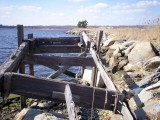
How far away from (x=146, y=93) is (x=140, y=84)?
3.93 feet

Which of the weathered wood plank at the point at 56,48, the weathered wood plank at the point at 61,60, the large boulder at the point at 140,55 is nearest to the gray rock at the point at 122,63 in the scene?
the large boulder at the point at 140,55

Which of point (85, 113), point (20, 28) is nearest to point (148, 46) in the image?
point (85, 113)

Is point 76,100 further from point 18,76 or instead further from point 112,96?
point 18,76

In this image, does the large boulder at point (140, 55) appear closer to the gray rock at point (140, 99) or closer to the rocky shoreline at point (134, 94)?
the rocky shoreline at point (134, 94)

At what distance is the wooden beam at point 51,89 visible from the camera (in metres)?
2.20

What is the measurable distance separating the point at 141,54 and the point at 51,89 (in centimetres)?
764

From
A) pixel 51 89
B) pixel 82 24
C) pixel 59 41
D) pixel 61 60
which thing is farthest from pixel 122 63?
pixel 82 24

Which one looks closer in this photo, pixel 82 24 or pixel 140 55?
pixel 140 55

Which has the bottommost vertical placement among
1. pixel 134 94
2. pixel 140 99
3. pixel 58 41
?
pixel 134 94

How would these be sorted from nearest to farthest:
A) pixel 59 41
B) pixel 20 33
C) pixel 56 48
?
pixel 20 33
pixel 56 48
pixel 59 41

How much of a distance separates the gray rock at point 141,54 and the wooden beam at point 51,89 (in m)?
6.56

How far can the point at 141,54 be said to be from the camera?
29.1 feet

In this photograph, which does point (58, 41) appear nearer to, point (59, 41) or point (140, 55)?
point (59, 41)

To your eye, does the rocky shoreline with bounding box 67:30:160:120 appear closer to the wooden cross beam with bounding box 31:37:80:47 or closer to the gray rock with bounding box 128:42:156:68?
the gray rock with bounding box 128:42:156:68
